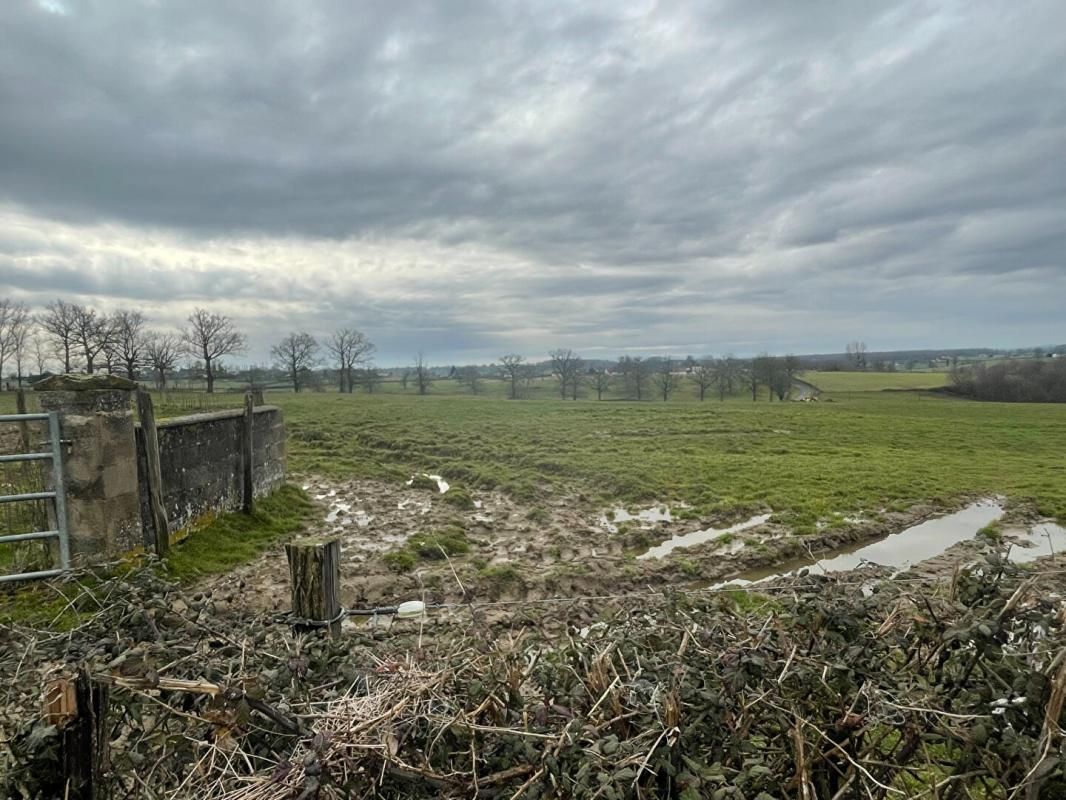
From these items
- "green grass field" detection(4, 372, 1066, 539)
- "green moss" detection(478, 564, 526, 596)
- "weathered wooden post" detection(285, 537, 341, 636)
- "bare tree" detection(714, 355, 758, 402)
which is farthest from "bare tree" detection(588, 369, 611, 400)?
"weathered wooden post" detection(285, 537, 341, 636)

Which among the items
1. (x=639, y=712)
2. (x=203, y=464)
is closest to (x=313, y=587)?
(x=639, y=712)

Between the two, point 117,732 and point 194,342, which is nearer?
point 117,732

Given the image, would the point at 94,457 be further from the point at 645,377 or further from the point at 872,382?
the point at 872,382

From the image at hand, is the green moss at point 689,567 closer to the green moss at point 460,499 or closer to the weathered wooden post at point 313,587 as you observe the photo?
the green moss at point 460,499

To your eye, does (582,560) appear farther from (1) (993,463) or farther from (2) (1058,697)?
(1) (993,463)

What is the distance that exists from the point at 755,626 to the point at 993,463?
66.3 ft

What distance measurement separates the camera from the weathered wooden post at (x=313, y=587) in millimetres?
3014

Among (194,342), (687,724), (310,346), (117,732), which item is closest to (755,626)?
(687,724)

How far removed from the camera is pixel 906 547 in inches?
389

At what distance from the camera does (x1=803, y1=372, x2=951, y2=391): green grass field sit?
58972mm

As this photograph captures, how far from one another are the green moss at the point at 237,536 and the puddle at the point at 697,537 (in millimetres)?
5809

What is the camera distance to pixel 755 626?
2.58m

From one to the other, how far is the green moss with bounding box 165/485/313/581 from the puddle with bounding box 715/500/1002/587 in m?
6.79

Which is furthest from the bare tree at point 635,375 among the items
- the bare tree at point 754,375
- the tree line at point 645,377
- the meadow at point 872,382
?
the meadow at point 872,382
